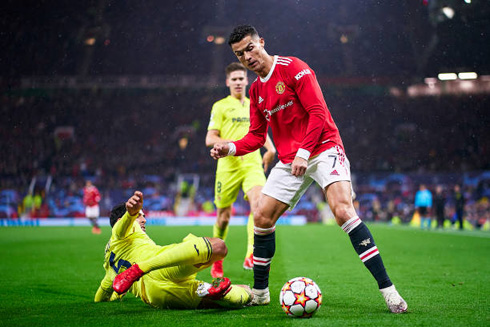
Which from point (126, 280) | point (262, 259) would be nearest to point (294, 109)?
point (262, 259)

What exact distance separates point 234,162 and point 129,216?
8.40 feet

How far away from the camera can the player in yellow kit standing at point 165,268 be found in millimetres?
3541

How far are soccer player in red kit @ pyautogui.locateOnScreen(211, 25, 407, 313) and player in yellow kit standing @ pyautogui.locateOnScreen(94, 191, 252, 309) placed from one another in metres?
0.49

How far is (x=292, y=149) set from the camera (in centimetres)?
402

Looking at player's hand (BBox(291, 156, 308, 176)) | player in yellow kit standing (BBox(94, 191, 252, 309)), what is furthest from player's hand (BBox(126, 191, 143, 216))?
player's hand (BBox(291, 156, 308, 176))

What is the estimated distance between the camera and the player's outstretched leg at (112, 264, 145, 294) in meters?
3.44

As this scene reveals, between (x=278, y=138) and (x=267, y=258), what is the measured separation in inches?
Answer: 37.4

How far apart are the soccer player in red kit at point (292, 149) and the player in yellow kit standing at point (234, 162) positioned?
1963 mm

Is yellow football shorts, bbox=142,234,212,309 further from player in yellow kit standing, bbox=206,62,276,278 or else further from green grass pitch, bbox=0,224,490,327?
player in yellow kit standing, bbox=206,62,276,278

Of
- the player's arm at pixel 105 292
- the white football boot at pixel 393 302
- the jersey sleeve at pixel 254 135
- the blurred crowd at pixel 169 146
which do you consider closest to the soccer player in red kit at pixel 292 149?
the jersey sleeve at pixel 254 135

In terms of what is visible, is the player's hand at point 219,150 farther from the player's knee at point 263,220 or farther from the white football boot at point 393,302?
the white football boot at point 393,302

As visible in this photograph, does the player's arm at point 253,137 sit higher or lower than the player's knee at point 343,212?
higher

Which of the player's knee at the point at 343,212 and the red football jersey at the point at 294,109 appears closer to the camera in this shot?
the player's knee at the point at 343,212

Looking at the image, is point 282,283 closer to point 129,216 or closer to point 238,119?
point 238,119
